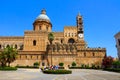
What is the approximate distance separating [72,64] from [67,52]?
530 cm

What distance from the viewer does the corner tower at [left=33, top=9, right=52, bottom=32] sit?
73250mm

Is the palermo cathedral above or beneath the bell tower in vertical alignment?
beneath

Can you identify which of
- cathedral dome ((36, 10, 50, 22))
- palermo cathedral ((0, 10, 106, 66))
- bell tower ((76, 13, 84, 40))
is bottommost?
palermo cathedral ((0, 10, 106, 66))

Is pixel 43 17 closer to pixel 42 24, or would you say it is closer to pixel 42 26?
pixel 42 24

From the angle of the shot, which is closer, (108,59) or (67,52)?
(108,59)

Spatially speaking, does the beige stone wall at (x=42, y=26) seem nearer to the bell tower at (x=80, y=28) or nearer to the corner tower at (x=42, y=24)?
the corner tower at (x=42, y=24)

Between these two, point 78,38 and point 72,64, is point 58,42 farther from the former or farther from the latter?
point 72,64

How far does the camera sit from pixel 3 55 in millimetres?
46688

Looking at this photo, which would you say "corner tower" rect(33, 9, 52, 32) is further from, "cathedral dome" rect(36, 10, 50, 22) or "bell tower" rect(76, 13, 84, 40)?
"bell tower" rect(76, 13, 84, 40)

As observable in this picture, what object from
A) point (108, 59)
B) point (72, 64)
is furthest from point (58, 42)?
point (108, 59)

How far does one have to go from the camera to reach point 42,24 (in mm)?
73312

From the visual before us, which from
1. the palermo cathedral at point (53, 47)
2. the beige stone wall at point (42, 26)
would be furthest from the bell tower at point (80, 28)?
the beige stone wall at point (42, 26)

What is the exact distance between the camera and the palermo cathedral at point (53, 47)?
62.3 metres

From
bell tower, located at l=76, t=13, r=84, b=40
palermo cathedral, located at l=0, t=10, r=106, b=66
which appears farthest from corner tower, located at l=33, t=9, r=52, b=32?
bell tower, located at l=76, t=13, r=84, b=40
